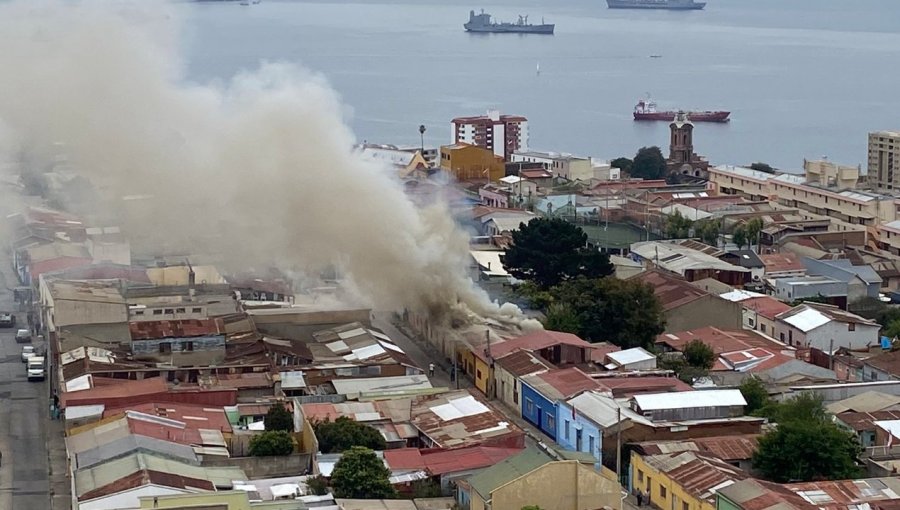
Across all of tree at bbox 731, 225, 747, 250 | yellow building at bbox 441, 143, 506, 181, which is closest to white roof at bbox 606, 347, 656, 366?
tree at bbox 731, 225, 747, 250

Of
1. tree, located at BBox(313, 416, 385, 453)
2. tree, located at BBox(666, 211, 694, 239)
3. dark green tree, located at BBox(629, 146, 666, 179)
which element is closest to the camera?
tree, located at BBox(313, 416, 385, 453)

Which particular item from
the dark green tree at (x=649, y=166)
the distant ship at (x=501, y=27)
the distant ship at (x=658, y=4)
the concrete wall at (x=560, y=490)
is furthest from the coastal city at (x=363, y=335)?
the distant ship at (x=658, y=4)

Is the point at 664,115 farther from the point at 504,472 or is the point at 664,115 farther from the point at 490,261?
the point at 504,472

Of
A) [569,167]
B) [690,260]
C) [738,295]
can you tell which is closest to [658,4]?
[569,167]

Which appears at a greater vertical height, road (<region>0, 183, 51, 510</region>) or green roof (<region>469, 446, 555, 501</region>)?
green roof (<region>469, 446, 555, 501</region>)

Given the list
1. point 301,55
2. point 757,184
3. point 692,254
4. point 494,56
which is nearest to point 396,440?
point 692,254

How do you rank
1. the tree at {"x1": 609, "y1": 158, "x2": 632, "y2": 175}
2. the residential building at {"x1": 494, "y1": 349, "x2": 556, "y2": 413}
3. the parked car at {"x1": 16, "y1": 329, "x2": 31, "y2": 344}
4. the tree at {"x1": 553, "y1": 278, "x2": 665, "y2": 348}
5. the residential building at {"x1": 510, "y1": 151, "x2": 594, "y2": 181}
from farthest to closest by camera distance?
the tree at {"x1": 609, "y1": 158, "x2": 632, "y2": 175} < the residential building at {"x1": 510, "y1": 151, "x2": 594, "y2": 181} < the parked car at {"x1": 16, "y1": 329, "x2": 31, "y2": 344} < the tree at {"x1": 553, "y1": 278, "x2": 665, "y2": 348} < the residential building at {"x1": 494, "y1": 349, "x2": 556, "y2": 413}

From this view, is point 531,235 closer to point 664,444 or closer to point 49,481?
point 664,444

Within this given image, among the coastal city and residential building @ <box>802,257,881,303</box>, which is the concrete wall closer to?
the coastal city
